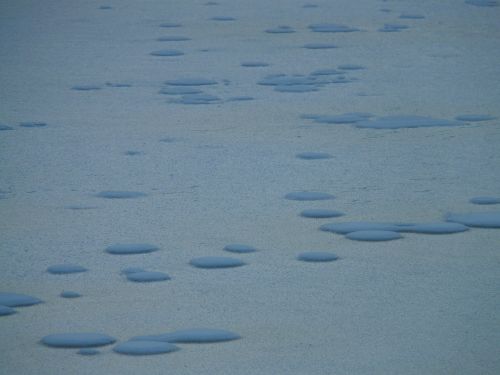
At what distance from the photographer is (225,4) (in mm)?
5598

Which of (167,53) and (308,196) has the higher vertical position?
(167,53)

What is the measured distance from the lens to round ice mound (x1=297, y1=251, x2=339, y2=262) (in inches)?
83.1

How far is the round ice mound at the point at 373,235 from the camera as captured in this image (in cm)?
222

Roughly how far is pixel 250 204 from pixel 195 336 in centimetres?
76

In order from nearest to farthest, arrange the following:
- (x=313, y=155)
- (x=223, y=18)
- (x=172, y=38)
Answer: (x=313, y=155)
(x=172, y=38)
(x=223, y=18)

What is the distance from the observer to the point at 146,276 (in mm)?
2025

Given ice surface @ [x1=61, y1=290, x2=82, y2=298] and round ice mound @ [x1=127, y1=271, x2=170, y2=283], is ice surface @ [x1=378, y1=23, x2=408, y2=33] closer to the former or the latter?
round ice mound @ [x1=127, y1=271, x2=170, y2=283]

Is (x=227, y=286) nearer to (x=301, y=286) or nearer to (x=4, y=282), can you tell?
(x=301, y=286)

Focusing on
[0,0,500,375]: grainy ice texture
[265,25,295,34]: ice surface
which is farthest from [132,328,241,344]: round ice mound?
[265,25,295,34]: ice surface

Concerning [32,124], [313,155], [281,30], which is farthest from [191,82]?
[281,30]

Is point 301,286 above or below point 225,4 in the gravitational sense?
below

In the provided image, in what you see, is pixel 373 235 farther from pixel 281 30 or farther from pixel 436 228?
pixel 281 30

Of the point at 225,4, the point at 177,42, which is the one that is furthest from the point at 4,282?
the point at 225,4

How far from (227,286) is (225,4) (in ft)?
12.5
